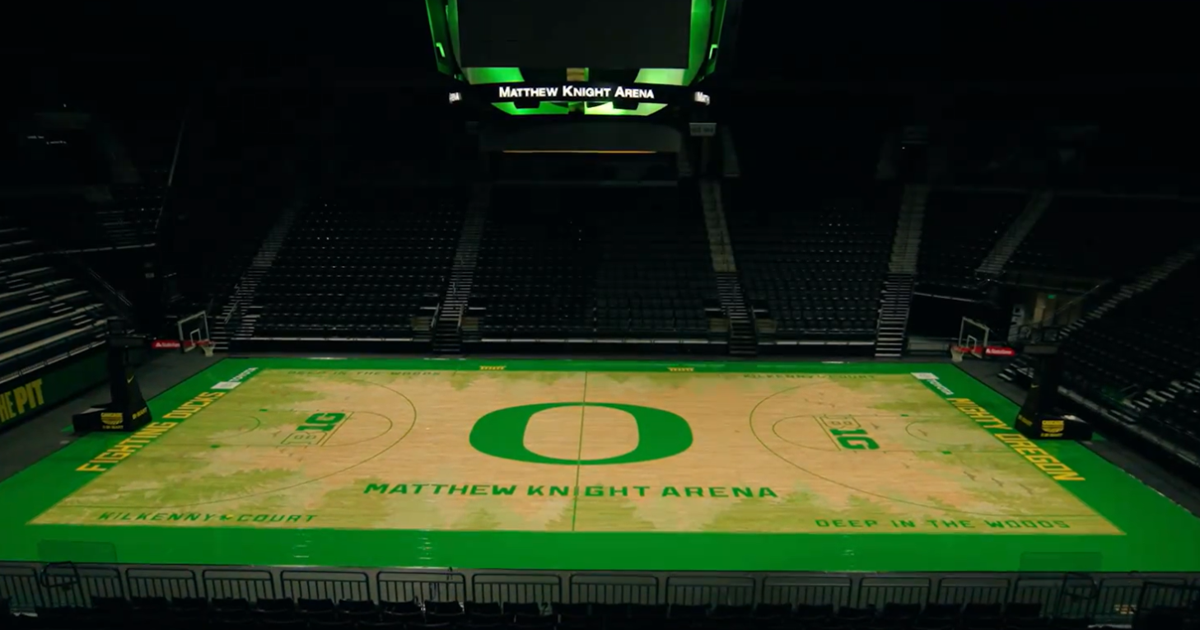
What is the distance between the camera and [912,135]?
2666cm

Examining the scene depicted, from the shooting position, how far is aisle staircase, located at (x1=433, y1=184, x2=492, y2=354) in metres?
21.8

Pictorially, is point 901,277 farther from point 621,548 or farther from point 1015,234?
point 621,548

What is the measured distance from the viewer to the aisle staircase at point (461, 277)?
21.8 metres

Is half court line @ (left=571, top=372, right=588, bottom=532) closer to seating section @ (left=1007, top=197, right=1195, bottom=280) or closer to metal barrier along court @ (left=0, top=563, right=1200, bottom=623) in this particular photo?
metal barrier along court @ (left=0, top=563, right=1200, bottom=623)

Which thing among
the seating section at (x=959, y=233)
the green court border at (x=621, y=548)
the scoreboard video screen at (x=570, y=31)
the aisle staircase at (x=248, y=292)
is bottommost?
the green court border at (x=621, y=548)

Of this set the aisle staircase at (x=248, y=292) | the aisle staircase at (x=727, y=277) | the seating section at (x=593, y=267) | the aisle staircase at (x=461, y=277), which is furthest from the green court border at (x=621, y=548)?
the seating section at (x=593, y=267)

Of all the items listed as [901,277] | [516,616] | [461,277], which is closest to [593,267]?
[461,277]

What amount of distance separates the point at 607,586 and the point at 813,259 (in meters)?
18.8

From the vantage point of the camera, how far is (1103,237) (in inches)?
866

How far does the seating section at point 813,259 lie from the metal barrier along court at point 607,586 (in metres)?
12.7

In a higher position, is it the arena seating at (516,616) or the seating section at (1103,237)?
the seating section at (1103,237)

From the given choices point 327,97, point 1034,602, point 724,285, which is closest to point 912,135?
point 724,285

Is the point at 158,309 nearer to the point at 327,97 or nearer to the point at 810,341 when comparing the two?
the point at 327,97

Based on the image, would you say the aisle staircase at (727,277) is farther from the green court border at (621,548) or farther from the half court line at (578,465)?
the green court border at (621,548)
